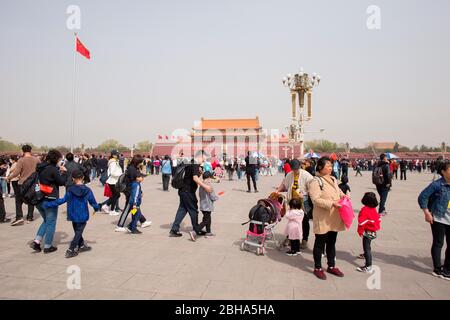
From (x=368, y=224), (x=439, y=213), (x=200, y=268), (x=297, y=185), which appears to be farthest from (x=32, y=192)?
(x=439, y=213)

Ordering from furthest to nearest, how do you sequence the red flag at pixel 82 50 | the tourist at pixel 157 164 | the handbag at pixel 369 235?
the tourist at pixel 157 164 → the red flag at pixel 82 50 → the handbag at pixel 369 235

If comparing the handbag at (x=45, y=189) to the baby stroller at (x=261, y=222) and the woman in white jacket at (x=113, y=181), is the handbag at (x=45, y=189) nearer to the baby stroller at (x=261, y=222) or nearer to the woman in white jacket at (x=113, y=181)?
the woman in white jacket at (x=113, y=181)

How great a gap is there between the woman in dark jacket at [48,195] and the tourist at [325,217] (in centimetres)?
417

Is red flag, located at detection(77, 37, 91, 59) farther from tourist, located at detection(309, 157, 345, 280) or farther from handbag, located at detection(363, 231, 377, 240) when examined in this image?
handbag, located at detection(363, 231, 377, 240)

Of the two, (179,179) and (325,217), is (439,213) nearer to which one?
(325,217)

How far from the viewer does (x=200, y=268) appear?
391cm

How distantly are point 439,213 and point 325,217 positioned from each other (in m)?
1.66

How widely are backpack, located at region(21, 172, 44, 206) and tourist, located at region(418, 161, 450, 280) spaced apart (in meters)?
5.96

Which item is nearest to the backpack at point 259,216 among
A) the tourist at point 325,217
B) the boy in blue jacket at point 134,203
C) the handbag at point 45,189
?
the tourist at point 325,217

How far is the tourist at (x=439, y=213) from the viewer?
3779 millimetres

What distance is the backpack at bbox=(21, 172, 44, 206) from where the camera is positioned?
463 cm
